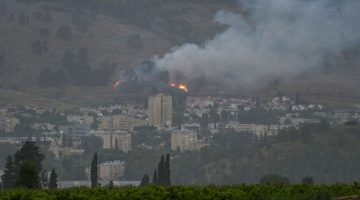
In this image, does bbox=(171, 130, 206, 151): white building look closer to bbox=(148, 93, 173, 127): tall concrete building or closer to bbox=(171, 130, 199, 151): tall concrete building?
bbox=(171, 130, 199, 151): tall concrete building

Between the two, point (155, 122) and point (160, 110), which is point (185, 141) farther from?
point (160, 110)

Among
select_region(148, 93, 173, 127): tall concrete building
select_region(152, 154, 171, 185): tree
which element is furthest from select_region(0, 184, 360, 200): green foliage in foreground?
select_region(148, 93, 173, 127): tall concrete building

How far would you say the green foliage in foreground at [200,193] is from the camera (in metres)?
25.2

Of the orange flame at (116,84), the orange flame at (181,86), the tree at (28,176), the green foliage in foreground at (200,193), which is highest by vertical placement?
the orange flame at (116,84)

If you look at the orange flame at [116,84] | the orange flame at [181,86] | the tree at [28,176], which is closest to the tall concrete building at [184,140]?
the orange flame at [181,86]

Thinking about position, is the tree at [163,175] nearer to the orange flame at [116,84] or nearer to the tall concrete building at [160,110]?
the tall concrete building at [160,110]

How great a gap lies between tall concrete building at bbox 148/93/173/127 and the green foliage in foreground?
354 ft

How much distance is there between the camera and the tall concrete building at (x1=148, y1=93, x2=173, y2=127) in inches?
5374

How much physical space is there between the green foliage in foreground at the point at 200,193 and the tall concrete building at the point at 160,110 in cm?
10785

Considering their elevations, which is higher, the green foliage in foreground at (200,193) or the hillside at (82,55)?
the hillside at (82,55)

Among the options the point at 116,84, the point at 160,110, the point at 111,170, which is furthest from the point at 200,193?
the point at 116,84

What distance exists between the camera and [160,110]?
142000 millimetres

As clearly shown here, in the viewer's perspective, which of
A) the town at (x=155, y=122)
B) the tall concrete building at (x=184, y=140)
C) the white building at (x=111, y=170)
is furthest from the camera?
the town at (x=155, y=122)

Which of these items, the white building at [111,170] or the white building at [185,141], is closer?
the white building at [111,170]
